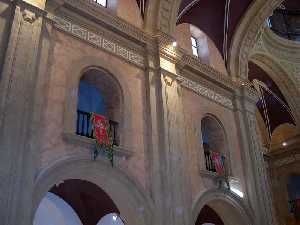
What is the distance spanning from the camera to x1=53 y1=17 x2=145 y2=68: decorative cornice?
8.96 metres

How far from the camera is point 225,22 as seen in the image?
13.4 m

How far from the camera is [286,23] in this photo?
20172 mm

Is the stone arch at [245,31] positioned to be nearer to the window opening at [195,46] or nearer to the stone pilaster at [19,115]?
the window opening at [195,46]

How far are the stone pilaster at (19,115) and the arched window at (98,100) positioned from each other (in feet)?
4.68

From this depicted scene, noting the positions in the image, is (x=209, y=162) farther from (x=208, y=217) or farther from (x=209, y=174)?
(x=208, y=217)

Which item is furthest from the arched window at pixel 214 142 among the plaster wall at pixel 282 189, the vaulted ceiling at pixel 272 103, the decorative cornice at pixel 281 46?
the decorative cornice at pixel 281 46

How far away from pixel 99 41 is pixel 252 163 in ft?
19.5

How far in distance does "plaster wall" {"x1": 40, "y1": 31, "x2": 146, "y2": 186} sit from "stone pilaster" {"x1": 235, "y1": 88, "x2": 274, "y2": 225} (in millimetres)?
3995

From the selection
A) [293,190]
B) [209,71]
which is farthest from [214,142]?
[293,190]

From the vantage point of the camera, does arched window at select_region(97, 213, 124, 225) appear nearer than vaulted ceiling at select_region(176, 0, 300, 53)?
Yes

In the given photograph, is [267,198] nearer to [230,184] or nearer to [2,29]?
[230,184]

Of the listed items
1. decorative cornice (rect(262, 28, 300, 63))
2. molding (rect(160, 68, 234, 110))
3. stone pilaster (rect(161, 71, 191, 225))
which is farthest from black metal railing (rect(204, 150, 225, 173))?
decorative cornice (rect(262, 28, 300, 63))

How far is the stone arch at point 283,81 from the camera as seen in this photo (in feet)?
55.1

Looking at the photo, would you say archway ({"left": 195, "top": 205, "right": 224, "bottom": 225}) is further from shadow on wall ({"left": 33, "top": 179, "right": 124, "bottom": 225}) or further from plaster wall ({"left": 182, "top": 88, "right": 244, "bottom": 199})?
shadow on wall ({"left": 33, "top": 179, "right": 124, "bottom": 225})
